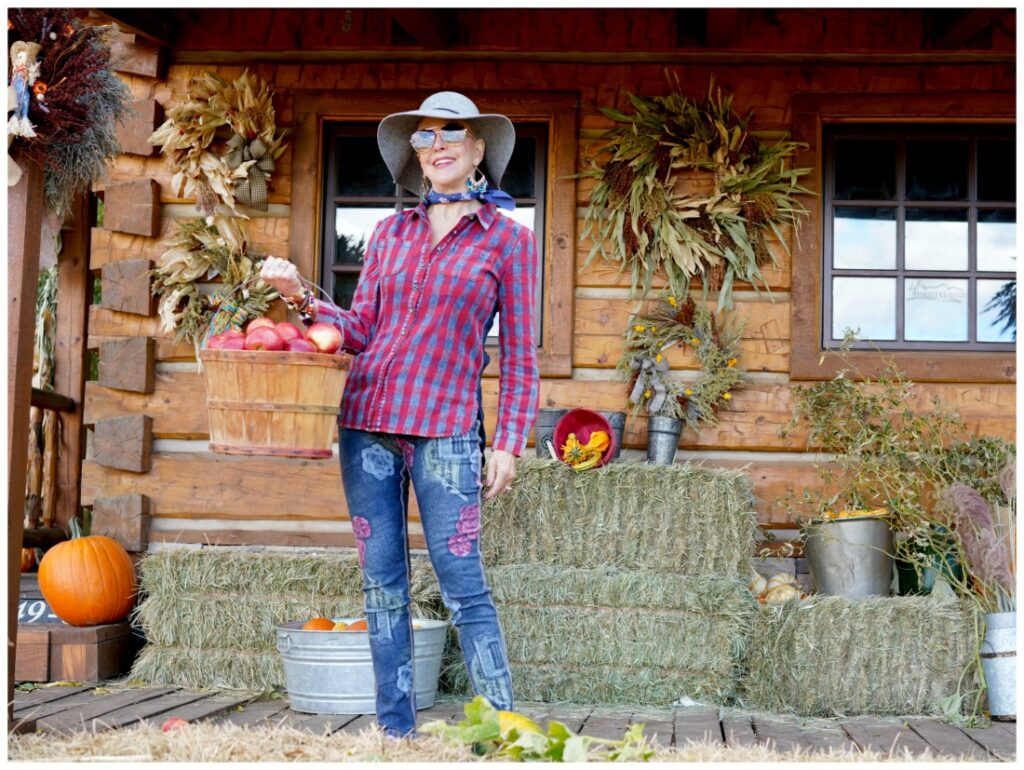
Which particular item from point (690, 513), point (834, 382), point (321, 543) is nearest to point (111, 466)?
point (321, 543)

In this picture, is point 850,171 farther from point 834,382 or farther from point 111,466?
point 111,466

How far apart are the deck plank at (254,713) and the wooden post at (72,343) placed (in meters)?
1.92

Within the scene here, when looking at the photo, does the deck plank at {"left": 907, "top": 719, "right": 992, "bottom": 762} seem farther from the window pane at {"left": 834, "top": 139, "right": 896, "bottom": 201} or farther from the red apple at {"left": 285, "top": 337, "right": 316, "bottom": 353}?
the window pane at {"left": 834, "top": 139, "right": 896, "bottom": 201}

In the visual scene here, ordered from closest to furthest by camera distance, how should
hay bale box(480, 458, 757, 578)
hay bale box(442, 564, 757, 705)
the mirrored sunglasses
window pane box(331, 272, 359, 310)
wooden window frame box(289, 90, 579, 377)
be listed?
1. the mirrored sunglasses
2. hay bale box(442, 564, 757, 705)
3. hay bale box(480, 458, 757, 578)
4. wooden window frame box(289, 90, 579, 377)
5. window pane box(331, 272, 359, 310)

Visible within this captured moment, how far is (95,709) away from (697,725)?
6.74ft

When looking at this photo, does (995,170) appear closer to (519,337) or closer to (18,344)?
(519,337)

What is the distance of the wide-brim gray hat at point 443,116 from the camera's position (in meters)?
3.07

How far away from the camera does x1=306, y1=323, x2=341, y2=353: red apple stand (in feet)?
9.33

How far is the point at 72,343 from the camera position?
5.95m

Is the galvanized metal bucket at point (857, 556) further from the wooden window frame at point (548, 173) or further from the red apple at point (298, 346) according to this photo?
the red apple at point (298, 346)

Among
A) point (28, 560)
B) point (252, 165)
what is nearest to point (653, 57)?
point (252, 165)

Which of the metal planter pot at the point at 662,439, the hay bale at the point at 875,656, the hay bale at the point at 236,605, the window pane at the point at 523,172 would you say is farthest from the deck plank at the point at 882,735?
the window pane at the point at 523,172

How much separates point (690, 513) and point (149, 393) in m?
2.47

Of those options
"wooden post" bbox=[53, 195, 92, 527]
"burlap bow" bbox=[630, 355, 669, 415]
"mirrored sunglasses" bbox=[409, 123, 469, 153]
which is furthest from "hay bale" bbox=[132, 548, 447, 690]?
"mirrored sunglasses" bbox=[409, 123, 469, 153]
